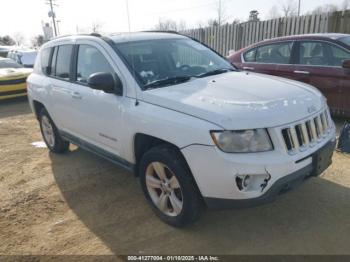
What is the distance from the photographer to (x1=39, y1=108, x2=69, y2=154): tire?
219 inches

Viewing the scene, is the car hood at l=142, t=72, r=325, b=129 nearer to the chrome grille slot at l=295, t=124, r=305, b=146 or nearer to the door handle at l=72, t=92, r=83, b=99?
the chrome grille slot at l=295, t=124, r=305, b=146

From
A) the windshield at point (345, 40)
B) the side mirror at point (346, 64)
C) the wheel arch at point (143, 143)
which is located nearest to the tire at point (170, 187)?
the wheel arch at point (143, 143)

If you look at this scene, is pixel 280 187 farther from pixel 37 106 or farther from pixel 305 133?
pixel 37 106

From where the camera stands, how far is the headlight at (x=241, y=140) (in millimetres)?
2736

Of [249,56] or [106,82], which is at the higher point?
[106,82]

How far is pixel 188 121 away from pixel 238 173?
1.94ft

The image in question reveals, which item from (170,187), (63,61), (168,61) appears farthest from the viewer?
(63,61)

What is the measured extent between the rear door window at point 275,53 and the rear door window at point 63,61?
412 centimetres

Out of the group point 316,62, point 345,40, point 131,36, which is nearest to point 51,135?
point 131,36

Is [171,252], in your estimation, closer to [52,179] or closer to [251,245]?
[251,245]

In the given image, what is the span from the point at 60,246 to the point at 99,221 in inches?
19.4

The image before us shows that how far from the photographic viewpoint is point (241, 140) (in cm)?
275

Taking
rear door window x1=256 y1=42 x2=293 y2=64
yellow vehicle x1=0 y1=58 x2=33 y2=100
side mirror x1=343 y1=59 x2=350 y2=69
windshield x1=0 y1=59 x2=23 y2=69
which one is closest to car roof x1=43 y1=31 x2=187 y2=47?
side mirror x1=343 y1=59 x2=350 y2=69

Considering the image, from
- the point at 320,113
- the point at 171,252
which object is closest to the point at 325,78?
the point at 320,113
